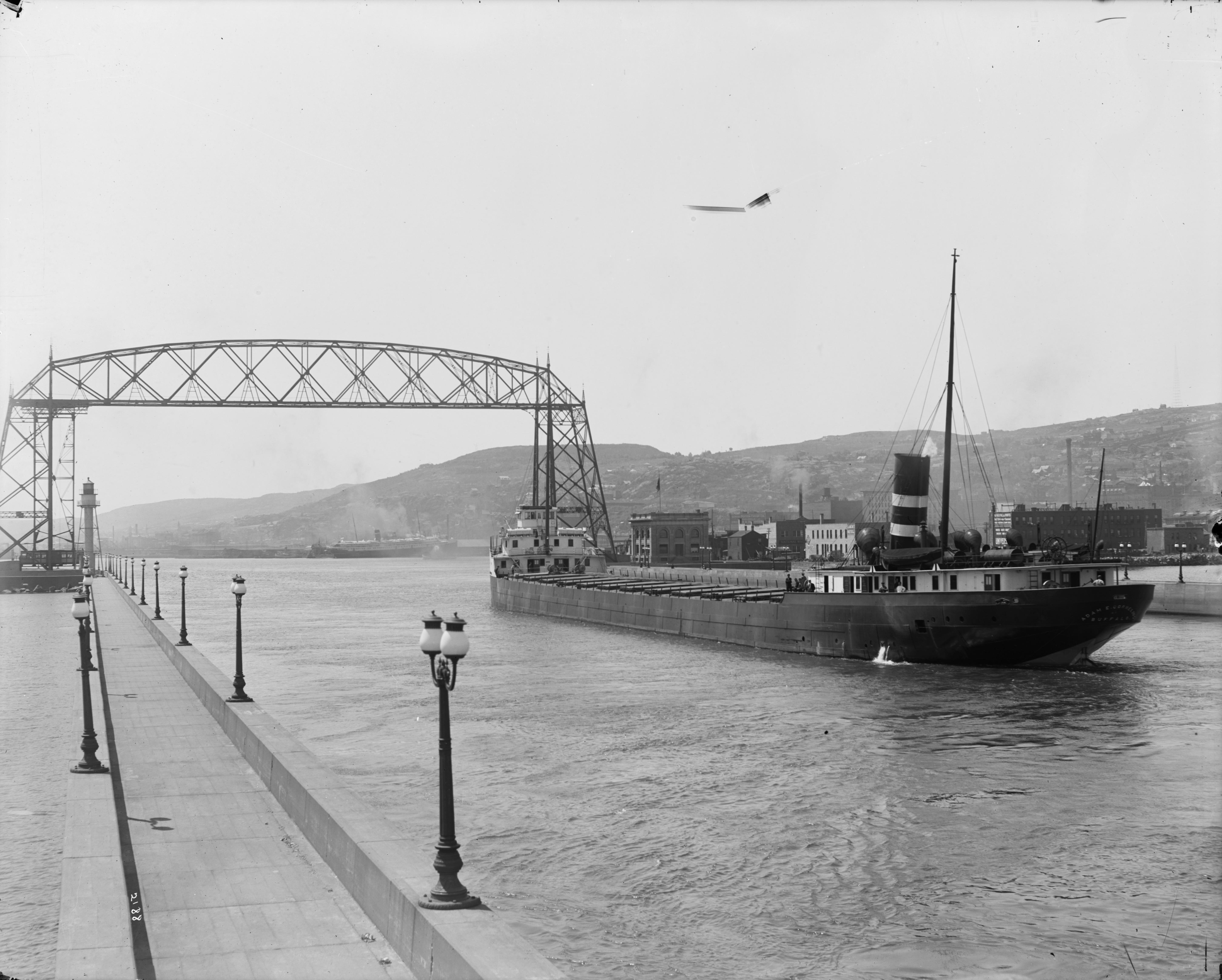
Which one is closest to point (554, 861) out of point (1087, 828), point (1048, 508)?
point (1087, 828)

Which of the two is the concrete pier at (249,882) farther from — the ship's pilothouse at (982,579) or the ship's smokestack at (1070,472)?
the ship's smokestack at (1070,472)

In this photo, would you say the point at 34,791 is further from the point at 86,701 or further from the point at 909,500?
the point at 909,500

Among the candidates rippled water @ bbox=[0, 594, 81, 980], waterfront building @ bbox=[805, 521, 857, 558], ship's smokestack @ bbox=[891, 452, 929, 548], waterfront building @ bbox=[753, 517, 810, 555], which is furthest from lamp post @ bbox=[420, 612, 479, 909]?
waterfront building @ bbox=[753, 517, 810, 555]

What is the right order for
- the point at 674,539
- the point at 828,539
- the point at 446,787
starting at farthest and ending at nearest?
the point at 674,539 < the point at 828,539 < the point at 446,787

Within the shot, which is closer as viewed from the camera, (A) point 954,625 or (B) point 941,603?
(A) point 954,625

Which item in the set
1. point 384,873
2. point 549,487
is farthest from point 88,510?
point 384,873

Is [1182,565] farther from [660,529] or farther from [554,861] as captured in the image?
[554,861]
